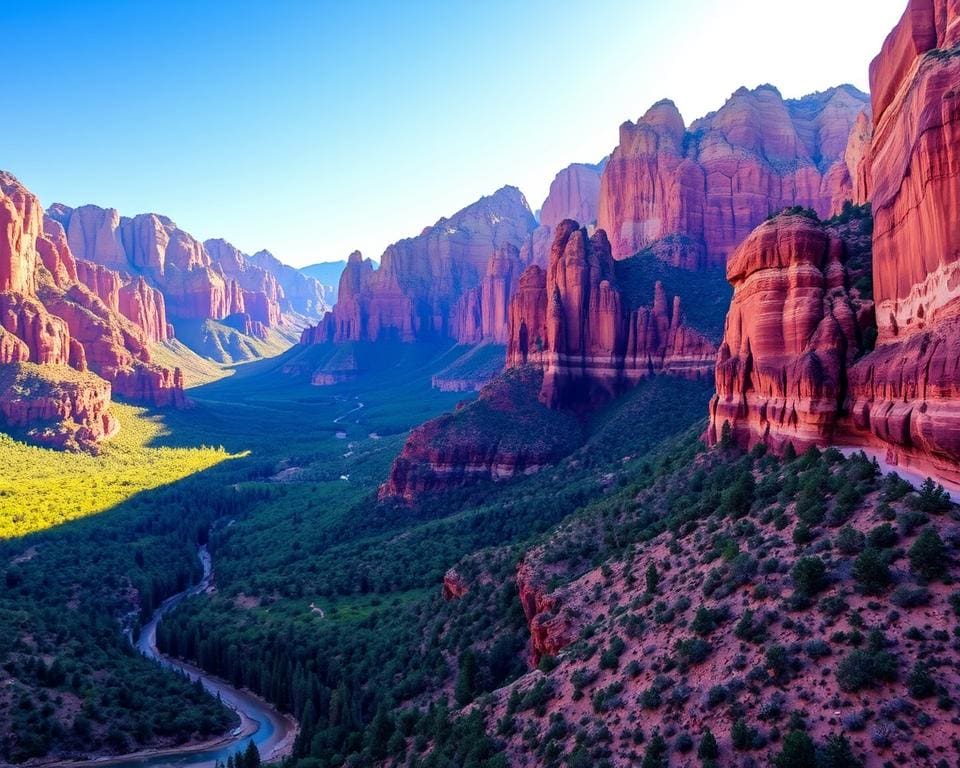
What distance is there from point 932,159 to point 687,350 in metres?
57.1

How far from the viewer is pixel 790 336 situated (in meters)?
32.2

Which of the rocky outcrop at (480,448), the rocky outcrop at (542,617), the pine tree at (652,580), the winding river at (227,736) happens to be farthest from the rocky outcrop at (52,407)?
the pine tree at (652,580)

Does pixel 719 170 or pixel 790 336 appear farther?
pixel 719 170

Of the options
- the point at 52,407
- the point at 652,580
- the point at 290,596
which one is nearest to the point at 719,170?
the point at 290,596

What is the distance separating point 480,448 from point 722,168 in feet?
235

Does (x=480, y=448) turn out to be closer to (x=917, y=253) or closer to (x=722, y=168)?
(x=917, y=253)

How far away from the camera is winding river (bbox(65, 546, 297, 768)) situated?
36906 millimetres

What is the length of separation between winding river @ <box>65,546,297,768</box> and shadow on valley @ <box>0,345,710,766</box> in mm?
836

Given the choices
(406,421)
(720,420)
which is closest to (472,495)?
(720,420)

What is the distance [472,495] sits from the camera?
73.1m

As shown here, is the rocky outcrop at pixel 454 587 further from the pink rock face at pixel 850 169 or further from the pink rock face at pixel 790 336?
the pink rock face at pixel 850 169

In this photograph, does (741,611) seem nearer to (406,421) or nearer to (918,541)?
(918,541)

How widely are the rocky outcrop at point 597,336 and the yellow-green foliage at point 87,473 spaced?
6199 cm

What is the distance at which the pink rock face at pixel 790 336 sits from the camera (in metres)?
29.8
